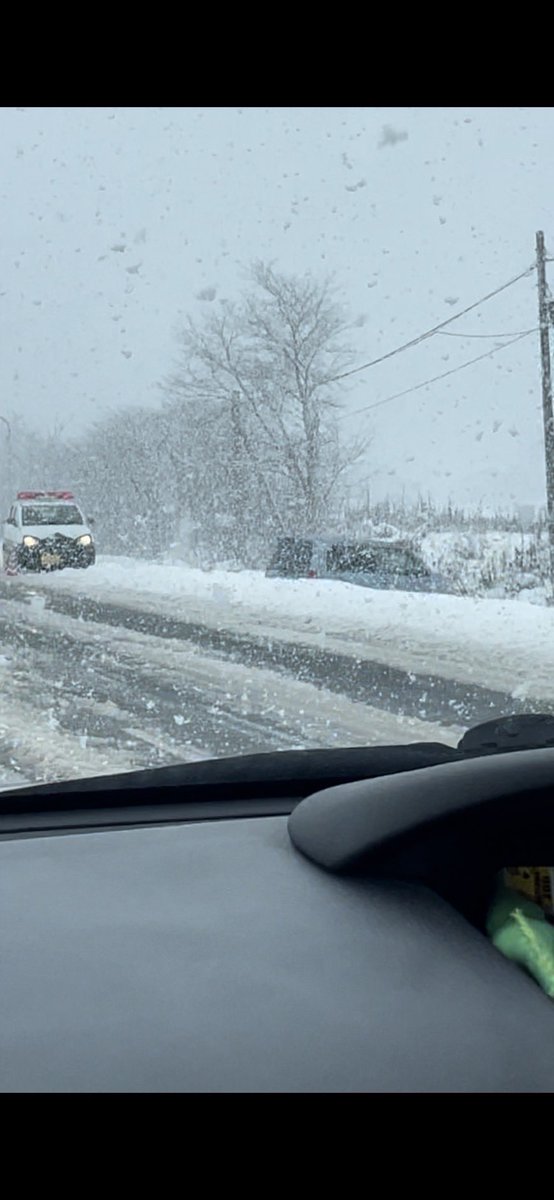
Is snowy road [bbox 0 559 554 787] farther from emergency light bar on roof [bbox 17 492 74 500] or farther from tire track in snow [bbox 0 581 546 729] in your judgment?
emergency light bar on roof [bbox 17 492 74 500]

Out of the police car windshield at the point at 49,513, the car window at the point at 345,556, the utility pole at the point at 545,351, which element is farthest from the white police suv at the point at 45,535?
the utility pole at the point at 545,351

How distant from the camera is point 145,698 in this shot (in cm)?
598

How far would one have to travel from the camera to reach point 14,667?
6.27 m

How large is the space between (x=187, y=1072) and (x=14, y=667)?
189 inches

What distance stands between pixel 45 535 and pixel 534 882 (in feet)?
12.4

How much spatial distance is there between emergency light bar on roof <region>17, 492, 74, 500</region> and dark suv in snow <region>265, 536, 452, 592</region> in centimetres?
118

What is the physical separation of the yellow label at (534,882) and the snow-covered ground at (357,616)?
153 inches

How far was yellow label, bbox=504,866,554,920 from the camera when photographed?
2.29 m

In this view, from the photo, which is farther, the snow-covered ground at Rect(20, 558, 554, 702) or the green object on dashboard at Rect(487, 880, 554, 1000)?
the snow-covered ground at Rect(20, 558, 554, 702)

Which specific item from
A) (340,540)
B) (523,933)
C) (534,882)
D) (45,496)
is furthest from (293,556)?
(523,933)

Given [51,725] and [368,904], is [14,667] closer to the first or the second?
[51,725]

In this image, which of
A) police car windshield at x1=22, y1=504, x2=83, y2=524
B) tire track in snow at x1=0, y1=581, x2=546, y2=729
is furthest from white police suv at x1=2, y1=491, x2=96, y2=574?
tire track in snow at x1=0, y1=581, x2=546, y2=729

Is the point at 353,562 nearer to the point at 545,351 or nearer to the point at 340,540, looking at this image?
the point at 340,540
